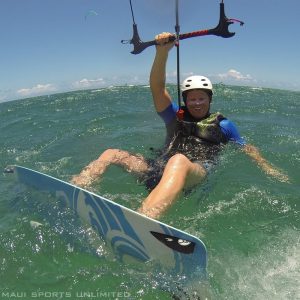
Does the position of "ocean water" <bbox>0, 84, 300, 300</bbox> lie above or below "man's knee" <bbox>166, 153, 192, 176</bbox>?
below

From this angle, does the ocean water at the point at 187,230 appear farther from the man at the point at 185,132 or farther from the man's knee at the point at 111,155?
the man's knee at the point at 111,155

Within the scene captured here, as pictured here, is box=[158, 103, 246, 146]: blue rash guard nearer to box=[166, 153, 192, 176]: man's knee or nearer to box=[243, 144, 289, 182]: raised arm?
box=[243, 144, 289, 182]: raised arm

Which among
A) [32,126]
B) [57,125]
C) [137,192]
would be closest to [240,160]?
[137,192]

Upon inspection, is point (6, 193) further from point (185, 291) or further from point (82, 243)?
point (185, 291)

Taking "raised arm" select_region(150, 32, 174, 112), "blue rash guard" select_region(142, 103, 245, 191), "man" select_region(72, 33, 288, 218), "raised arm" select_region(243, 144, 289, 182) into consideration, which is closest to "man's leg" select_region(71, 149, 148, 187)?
"man" select_region(72, 33, 288, 218)

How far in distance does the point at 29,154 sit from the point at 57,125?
513 cm


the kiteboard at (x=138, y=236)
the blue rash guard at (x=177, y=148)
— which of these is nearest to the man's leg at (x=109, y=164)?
the blue rash guard at (x=177, y=148)

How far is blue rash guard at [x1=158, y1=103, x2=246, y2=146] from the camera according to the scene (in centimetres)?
666

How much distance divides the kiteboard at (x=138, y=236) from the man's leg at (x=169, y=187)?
1.47 feet

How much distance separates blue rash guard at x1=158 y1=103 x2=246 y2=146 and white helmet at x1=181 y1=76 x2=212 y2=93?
0.42 m

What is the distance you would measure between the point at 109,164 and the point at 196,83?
7.58 ft

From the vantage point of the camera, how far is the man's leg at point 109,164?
20.9 feet

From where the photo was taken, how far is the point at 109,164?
673cm

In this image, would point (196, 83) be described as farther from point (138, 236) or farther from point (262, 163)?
point (138, 236)
